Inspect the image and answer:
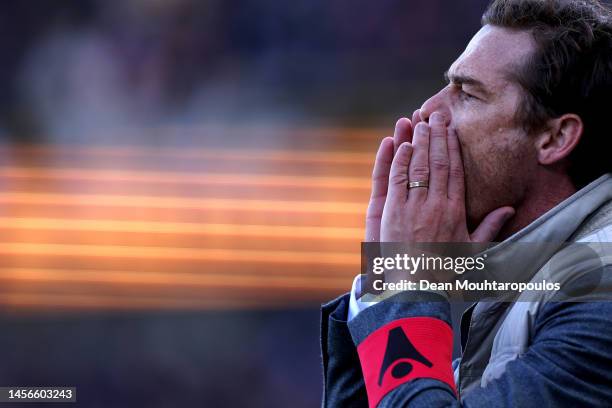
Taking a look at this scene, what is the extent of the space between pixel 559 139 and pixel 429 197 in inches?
13.0

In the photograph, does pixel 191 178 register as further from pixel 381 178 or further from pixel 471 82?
pixel 471 82

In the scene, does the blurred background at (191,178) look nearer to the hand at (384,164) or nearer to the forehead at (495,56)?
the hand at (384,164)

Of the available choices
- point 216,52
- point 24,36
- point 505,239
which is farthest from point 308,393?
point 505,239

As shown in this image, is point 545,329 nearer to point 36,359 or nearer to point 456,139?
point 456,139

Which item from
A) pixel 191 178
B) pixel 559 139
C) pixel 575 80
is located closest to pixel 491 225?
pixel 559 139

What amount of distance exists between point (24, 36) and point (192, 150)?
1276 mm

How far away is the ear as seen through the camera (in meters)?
2.00

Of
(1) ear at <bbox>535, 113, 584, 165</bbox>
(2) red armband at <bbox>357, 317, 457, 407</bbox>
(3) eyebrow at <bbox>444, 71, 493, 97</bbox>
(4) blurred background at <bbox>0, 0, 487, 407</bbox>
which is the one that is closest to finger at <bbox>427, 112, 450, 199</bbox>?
(3) eyebrow at <bbox>444, 71, 493, 97</bbox>

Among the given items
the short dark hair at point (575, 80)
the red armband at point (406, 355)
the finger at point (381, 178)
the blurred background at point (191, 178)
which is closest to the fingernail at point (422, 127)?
the finger at point (381, 178)

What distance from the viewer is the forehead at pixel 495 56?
204 cm

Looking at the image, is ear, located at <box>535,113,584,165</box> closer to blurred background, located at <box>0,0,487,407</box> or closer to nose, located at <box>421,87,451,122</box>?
nose, located at <box>421,87,451,122</box>

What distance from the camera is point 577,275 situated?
176cm

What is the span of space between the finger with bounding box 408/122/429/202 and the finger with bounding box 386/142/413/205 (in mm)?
A: 11

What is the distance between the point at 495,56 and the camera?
207cm
